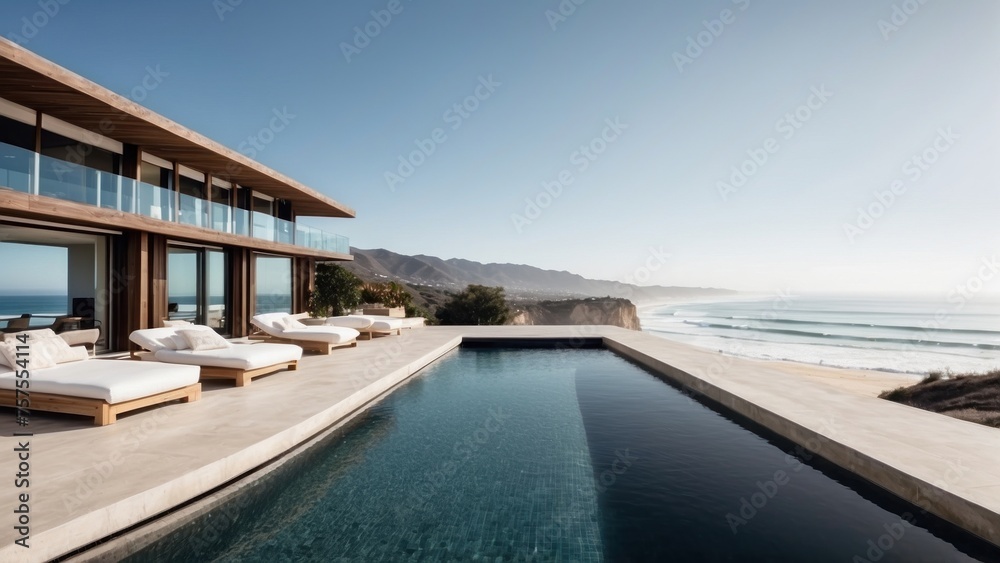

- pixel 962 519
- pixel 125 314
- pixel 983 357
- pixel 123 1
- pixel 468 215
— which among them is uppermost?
pixel 123 1

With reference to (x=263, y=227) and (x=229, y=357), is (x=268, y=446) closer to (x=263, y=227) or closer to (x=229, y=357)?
(x=229, y=357)

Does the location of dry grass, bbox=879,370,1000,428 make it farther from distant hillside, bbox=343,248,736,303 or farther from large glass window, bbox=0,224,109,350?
distant hillside, bbox=343,248,736,303

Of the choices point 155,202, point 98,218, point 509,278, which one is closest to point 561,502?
point 98,218

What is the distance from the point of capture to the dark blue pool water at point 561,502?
307 centimetres

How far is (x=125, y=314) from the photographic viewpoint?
10.1 meters

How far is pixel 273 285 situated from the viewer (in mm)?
15734

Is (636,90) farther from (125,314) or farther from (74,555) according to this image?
(74,555)

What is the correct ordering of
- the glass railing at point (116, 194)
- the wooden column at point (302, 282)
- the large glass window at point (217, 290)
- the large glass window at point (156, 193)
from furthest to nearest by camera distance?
the wooden column at point (302, 282) < the large glass window at point (217, 290) < the large glass window at point (156, 193) < the glass railing at point (116, 194)

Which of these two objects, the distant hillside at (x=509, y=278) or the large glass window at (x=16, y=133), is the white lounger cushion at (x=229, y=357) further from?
the distant hillside at (x=509, y=278)

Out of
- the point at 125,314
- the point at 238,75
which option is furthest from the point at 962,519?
the point at 238,75

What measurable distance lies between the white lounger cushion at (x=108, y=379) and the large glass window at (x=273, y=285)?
372 inches

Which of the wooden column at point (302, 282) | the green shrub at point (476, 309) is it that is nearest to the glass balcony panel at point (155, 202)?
the wooden column at point (302, 282)

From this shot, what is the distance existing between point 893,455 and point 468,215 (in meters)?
22.3

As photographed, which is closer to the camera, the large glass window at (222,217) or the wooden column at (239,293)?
the large glass window at (222,217)
